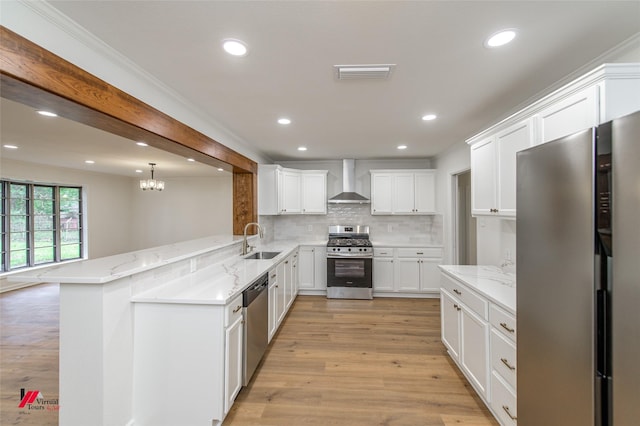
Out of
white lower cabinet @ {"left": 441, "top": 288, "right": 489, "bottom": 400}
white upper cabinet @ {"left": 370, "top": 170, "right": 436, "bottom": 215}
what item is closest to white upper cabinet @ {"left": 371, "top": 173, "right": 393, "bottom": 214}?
white upper cabinet @ {"left": 370, "top": 170, "right": 436, "bottom": 215}

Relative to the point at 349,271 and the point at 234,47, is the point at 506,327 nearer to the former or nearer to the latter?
the point at 234,47

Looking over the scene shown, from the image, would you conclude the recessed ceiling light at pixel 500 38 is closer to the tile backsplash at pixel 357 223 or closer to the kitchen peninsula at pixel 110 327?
the kitchen peninsula at pixel 110 327

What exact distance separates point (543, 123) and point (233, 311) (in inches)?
98.4

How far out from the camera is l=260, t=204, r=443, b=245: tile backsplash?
5.18 meters

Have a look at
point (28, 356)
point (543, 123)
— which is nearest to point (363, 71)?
point (543, 123)

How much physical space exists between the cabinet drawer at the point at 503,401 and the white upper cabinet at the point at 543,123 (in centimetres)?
118

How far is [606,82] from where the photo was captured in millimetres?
1270

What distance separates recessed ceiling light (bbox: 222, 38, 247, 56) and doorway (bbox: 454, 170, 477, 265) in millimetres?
3941

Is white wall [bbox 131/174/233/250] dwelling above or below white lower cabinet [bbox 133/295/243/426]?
above

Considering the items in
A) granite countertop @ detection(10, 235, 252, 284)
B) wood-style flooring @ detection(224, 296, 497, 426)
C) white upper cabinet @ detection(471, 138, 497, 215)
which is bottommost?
wood-style flooring @ detection(224, 296, 497, 426)

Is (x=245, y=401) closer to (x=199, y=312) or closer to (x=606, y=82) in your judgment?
(x=199, y=312)

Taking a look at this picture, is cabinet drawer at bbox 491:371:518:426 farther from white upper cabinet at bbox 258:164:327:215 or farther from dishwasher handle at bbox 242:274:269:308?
white upper cabinet at bbox 258:164:327:215

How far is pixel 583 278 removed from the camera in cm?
105

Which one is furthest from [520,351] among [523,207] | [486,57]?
[486,57]
